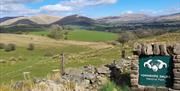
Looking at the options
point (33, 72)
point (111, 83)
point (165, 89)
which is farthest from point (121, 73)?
point (33, 72)

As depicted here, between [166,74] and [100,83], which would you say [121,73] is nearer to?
[100,83]

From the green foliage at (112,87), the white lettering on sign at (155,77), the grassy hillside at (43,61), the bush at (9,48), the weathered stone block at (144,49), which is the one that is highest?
the weathered stone block at (144,49)

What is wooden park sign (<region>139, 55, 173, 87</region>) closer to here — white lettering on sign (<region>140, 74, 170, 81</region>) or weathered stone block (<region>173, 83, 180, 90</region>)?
white lettering on sign (<region>140, 74, 170, 81</region>)

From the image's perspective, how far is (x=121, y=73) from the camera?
61.2ft

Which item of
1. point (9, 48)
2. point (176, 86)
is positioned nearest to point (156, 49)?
point (176, 86)

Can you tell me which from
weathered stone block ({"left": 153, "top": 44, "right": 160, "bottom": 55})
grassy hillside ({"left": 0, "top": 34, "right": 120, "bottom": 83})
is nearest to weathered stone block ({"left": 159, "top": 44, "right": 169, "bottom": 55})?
weathered stone block ({"left": 153, "top": 44, "right": 160, "bottom": 55})

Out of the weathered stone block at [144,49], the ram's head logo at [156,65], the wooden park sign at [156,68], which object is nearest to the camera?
the wooden park sign at [156,68]

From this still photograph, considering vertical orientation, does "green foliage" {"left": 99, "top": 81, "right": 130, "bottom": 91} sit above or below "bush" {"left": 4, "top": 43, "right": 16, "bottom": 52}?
above

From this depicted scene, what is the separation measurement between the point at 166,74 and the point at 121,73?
334cm

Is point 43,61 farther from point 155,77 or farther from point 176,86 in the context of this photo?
point 176,86

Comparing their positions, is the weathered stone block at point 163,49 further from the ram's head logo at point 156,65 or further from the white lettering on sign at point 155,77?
the white lettering on sign at point 155,77

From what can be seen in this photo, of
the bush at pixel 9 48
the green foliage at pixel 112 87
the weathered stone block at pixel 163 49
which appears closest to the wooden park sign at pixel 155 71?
the weathered stone block at pixel 163 49

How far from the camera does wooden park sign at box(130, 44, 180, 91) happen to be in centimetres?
1537

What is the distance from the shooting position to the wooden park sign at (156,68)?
15.4 meters
